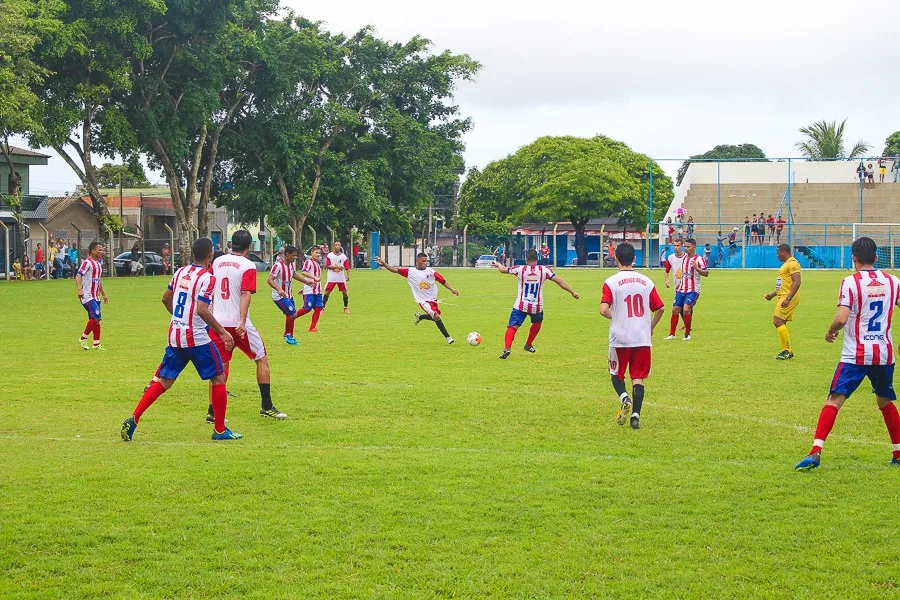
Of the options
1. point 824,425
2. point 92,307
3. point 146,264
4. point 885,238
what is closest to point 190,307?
point 824,425

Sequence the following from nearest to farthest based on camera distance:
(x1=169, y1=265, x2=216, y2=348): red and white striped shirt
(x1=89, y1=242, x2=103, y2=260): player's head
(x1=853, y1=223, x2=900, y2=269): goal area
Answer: (x1=169, y1=265, x2=216, y2=348): red and white striped shirt → (x1=89, y1=242, x2=103, y2=260): player's head → (x1=853, y1=223, x2=900, y2=269): goal area

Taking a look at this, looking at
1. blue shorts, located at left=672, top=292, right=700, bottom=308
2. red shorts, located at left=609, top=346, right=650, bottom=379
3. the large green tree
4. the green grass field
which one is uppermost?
the large green tree

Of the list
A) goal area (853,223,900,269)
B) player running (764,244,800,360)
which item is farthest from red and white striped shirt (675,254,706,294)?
goal area (853,223,900,269)

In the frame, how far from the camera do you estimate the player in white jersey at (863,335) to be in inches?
321

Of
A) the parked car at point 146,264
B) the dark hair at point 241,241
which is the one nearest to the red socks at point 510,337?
the dark hair at point 241,241

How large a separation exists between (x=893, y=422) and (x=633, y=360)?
2.73 m

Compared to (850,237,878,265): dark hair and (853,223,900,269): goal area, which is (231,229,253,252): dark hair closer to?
(850,237,878,265): dark hair

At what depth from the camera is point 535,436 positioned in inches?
385

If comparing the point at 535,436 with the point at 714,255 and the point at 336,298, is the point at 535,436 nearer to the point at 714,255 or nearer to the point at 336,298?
the point at 336,298

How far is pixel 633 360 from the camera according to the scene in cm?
1035

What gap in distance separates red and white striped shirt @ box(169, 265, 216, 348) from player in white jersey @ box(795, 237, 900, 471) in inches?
215

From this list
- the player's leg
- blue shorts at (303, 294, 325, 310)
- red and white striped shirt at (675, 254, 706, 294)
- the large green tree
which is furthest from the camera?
the large green tree

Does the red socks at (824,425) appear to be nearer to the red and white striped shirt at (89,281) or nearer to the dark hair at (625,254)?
the dark hair at (625,254)

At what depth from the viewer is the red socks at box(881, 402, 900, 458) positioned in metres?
8.30
